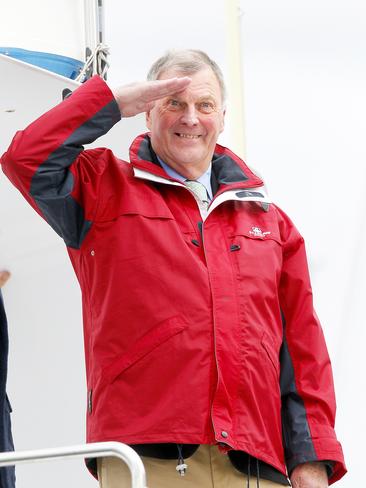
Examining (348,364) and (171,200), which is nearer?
(171,200)

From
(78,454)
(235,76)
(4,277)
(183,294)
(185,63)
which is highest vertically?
(185,63)

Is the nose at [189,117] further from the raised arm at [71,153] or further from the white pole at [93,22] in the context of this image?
the white pole at [93,22]

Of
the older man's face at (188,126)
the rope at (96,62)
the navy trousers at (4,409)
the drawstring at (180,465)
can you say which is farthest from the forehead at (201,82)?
the rope at (96,62)

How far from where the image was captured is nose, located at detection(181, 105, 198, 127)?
268cm

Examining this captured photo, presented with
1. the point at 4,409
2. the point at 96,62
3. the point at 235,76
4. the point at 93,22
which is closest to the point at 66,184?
the point at 4,409

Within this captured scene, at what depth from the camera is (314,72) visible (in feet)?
18.1

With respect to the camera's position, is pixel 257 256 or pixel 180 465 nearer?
pixel 180 465

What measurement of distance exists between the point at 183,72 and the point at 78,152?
314 mm

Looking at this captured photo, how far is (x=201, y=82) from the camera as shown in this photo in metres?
2.72

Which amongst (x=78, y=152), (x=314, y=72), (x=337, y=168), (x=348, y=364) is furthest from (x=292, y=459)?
(x=314, y=72)

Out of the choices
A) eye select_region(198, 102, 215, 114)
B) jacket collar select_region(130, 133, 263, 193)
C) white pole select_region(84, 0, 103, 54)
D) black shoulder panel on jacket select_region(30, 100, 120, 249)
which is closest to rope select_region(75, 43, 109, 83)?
white pole select_region(84, 0, 103, 54)

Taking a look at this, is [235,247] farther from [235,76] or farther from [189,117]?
[235,76]

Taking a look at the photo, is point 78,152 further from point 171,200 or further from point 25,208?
point 25,208

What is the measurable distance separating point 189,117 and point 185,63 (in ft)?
0.42
